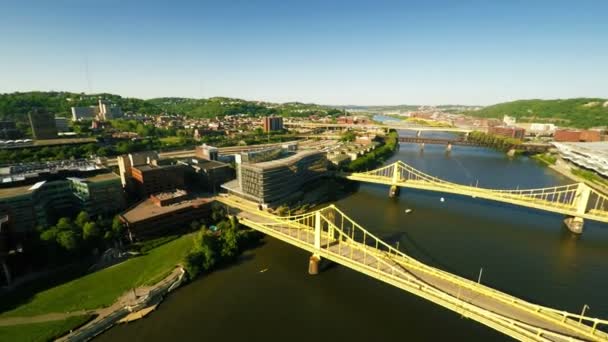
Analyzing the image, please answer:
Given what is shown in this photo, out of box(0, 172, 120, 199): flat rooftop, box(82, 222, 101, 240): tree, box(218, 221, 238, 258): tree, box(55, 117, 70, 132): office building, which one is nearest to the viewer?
box(82, 222, 101, 240): tree

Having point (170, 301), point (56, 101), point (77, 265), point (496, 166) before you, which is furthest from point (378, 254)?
point (56, 101)

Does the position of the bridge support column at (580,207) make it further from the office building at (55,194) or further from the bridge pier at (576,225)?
the office building at (55,194)

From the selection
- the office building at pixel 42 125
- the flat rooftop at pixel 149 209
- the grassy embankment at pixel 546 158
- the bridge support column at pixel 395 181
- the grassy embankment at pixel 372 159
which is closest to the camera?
the flat rooftop at pixel 149 209

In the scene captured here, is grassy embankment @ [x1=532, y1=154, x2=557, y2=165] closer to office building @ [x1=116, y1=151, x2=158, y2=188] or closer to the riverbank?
the riverbank

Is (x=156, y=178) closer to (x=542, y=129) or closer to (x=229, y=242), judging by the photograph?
(x=229, y=242)

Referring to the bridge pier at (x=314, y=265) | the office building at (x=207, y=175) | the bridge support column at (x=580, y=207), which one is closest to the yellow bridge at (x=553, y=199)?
the bridge support column at (x=580, y=207)

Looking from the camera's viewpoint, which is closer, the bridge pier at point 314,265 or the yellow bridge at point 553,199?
the bridge pier at point 314,265

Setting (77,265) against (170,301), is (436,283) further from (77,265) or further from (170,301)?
(77,265)

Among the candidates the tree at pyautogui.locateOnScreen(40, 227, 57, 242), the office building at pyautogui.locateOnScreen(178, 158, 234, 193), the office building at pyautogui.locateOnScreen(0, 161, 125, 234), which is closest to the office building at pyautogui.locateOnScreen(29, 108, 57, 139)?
the office building at pyautogui.locateOnScreen(0, 161, 125, 234)
